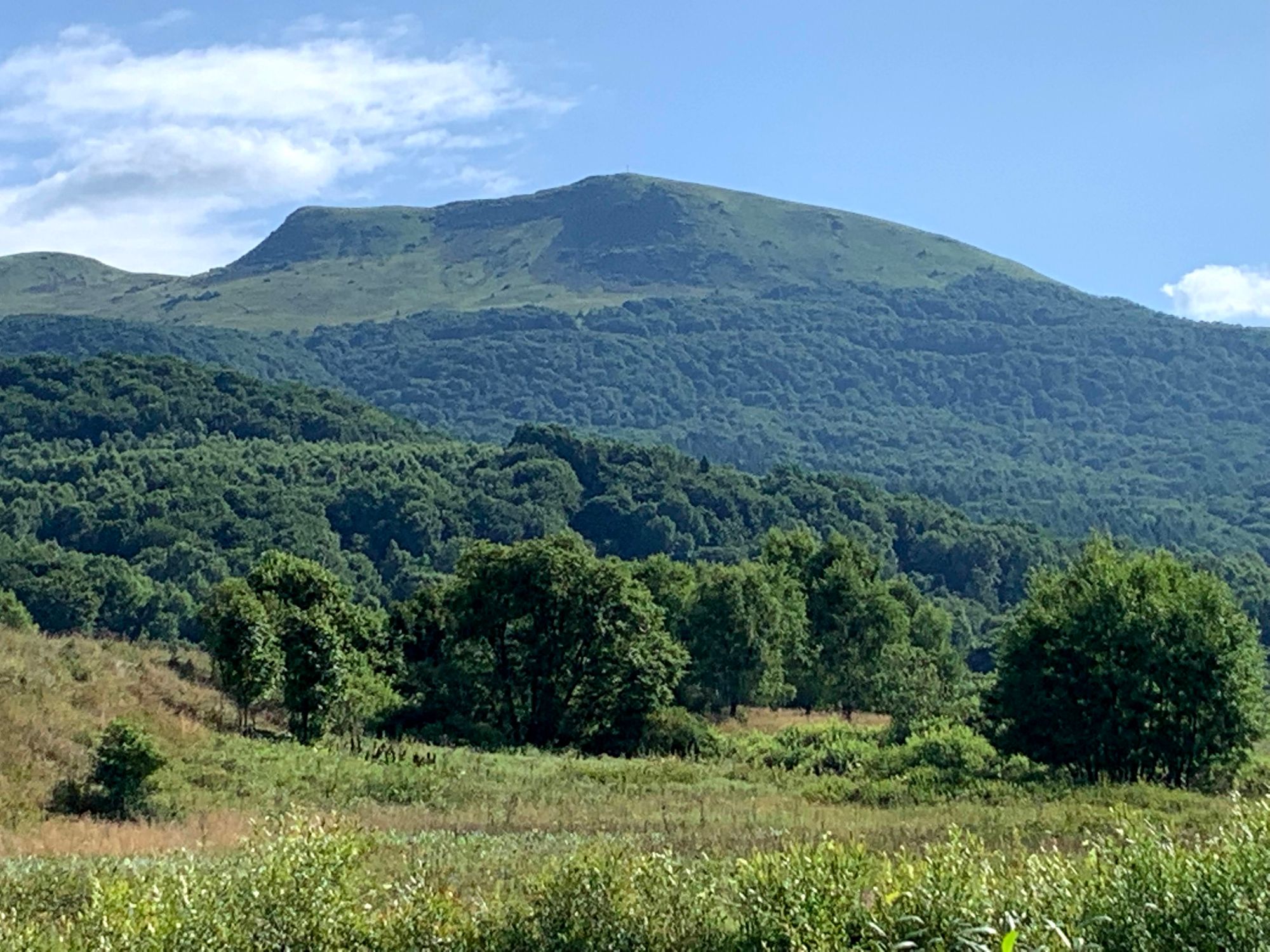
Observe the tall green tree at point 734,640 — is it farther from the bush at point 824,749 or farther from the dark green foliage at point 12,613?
the dark green foliage at point 12,613

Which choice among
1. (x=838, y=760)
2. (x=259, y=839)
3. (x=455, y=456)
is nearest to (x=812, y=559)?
(x=838, y=760)

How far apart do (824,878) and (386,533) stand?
140m

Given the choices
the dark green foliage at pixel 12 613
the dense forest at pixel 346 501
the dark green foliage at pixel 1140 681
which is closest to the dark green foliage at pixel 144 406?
the dense forest at pixel 346 501

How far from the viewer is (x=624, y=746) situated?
44531mm

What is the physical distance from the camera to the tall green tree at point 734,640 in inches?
2383

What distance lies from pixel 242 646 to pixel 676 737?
1608cm

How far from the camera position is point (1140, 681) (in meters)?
32.6

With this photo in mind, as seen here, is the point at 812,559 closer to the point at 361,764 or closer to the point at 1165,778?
the point at 1165,778

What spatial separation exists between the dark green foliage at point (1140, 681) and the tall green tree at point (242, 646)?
19180 mm

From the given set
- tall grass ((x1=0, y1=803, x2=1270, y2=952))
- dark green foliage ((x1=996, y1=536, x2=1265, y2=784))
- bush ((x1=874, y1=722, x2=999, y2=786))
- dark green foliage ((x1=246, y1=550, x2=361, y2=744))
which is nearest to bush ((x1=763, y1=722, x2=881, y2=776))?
bush ((x1=874, y1=722, x2=999, y2=786))

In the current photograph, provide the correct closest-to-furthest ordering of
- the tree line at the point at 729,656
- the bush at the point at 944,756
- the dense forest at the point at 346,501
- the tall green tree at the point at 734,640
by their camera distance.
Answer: the tree line at the point at 729,656 < the bush at the point at 944,756 < the tall green tree at the point at 734,640 < the dense forest at the point at 346,501

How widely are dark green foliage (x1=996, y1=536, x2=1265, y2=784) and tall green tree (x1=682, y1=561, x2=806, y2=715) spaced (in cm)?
2531

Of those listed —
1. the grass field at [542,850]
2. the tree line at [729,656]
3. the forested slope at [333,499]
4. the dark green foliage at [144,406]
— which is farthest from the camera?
the dark green foliage at [144,406]

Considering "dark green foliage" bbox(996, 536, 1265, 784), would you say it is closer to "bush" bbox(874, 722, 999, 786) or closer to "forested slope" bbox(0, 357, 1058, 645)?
"bush" bbox(874, 722, 999, 786)
